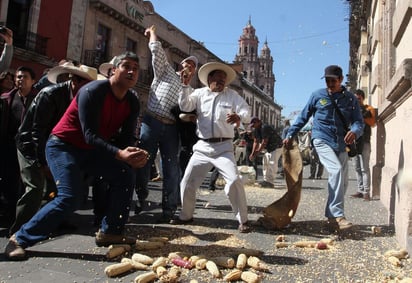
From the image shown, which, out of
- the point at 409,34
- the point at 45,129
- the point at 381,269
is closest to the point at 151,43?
the point at 45,129

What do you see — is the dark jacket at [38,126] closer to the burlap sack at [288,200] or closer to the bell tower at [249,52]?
the burlap sack at [288,200]

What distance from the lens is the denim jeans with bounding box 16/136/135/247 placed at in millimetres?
3330

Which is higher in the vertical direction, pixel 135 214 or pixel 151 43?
pixel 151 43

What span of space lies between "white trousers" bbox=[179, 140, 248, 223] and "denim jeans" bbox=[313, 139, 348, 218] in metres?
1.11

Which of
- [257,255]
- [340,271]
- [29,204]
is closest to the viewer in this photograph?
[340,271]

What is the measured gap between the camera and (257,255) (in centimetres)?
359

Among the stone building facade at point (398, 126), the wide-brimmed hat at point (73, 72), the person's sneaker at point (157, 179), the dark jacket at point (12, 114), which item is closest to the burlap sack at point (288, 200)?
the stone building facade at point (398, 126)

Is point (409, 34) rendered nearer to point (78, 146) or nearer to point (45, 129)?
point (78, 146)

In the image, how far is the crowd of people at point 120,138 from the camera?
3455mm

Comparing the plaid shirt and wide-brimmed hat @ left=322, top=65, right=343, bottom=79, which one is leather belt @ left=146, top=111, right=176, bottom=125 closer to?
the plaid shirt

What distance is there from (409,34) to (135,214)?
14.7 ft

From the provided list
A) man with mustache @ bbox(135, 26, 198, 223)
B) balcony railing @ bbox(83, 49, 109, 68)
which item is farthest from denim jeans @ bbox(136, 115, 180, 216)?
balcony railing @ bbox(83, 49, 109, 68)

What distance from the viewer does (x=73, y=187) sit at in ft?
11.4

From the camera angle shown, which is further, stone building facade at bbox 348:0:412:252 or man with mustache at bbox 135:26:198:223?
man with mustache at bbox 135:26:198:223
